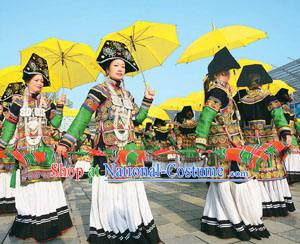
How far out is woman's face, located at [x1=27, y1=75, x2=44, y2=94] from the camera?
14.8 feet

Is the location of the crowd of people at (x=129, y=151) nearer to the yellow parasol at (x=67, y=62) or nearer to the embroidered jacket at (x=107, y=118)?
the embroidered jacket at (x=107, y=118)

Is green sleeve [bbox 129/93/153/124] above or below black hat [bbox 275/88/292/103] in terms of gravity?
below

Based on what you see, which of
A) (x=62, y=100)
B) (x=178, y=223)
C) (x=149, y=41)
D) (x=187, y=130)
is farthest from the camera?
(x=187, y=130)

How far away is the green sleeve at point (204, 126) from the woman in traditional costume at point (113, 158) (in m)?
0.90

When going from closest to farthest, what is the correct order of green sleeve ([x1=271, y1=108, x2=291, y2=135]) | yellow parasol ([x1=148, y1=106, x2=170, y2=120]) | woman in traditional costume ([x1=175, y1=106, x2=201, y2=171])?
green sleeve ([x1=271, y1=108, x2=291, y2=135]) → woman in traditional costume ([x1=175, y1=106, x2=201, y2=171]) → yellow parasol ([x1=148, y1=106, x2=170, y2=120])

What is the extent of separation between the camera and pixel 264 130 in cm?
494

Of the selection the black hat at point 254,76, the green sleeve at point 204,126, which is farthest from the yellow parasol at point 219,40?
the green sleeve at point 204,126

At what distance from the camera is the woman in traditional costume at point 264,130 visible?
4809 millimetres

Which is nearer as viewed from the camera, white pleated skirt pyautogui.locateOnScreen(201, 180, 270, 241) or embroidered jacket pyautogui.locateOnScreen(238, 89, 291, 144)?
white pleated skirt pyautogui.locateOnScreen(201, 180, 270, 241)

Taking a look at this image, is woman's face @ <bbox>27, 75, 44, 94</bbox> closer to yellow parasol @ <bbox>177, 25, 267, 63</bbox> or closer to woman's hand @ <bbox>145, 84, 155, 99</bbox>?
woman's hand @ <bbox>145, 84, 155, 99</bbox>

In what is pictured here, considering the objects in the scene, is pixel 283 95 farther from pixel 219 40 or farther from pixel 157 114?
pixel 157 114

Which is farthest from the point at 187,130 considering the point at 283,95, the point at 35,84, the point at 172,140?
the point at 35,84

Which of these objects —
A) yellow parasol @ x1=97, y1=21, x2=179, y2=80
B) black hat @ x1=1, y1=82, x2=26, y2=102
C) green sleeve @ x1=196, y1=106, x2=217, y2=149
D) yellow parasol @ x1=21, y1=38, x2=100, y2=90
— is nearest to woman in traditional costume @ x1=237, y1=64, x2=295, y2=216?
green sleeve @ x1=196, y1=106, x2=217, y2=149

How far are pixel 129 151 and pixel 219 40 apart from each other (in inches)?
118
